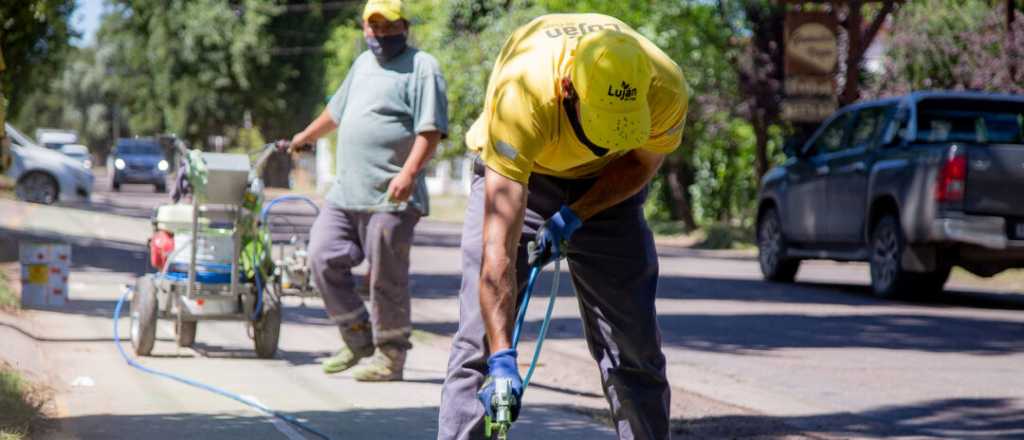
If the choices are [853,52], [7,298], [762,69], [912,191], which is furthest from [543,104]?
[762,69]

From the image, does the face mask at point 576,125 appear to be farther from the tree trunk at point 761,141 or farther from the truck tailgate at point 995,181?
the tree trunk at point 761,141

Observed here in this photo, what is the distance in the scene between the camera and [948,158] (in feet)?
43.6

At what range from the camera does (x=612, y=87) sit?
4.27 m

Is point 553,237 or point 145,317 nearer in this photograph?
point 553,237

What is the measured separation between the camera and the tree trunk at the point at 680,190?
32594 millimetres

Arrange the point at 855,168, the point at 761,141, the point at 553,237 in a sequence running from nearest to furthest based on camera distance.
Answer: the point at 553,237 → the point at 855,168 → the point at 761,141

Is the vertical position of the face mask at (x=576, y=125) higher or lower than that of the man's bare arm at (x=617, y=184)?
higher

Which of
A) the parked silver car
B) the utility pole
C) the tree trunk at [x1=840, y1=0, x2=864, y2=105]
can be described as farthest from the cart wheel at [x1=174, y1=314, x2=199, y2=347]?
the parked silver car

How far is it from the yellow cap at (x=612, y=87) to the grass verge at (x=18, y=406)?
8.77 ft

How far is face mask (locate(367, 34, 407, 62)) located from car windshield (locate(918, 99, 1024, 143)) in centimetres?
730

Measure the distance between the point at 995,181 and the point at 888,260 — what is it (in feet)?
4.73

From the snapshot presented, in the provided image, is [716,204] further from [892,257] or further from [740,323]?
[740,323]

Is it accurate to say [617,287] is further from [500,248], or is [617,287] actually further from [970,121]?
[970,121]

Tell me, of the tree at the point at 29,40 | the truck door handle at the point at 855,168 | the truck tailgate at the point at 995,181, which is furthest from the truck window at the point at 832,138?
the tree at the point at 29,40
